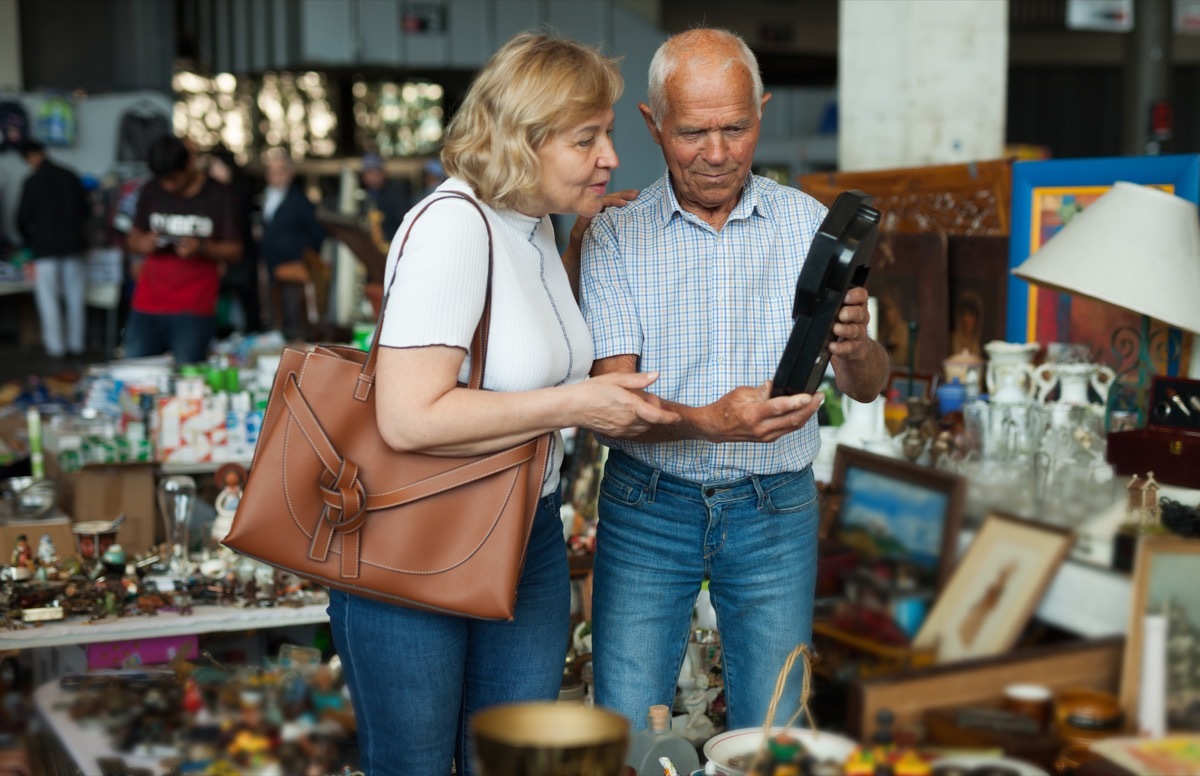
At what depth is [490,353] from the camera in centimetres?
164

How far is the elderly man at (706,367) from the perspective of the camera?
193cm

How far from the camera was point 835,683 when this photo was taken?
131cm

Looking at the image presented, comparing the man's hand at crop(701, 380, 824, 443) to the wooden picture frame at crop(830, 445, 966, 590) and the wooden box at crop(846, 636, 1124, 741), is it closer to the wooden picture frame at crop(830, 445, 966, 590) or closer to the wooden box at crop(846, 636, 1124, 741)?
the wooden picture frame at crop(830, 445, 966, 590)

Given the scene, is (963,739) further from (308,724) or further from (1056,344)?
(1056,344)

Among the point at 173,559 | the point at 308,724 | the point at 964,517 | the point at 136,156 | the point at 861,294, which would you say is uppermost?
the point at 136,156

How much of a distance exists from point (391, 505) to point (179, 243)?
4.29 metres

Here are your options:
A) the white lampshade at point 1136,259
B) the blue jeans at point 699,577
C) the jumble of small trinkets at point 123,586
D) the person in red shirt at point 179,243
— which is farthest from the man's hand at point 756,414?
the person in red shirt at point 179,243

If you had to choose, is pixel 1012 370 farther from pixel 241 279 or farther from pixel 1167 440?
pixel 241 279

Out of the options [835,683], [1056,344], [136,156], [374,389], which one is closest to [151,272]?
[1056,344]

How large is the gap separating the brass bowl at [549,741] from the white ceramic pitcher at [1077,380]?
217 cm

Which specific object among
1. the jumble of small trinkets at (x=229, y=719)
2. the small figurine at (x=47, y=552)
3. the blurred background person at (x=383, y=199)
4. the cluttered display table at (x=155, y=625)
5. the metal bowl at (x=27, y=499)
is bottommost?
the cluttered display table at (x=155, y=625)

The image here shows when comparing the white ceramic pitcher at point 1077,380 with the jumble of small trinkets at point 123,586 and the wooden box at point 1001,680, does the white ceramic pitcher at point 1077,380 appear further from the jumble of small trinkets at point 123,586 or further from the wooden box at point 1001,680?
the wooden box at point 1001,680

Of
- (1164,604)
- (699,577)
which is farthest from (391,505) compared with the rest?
(1164,604)

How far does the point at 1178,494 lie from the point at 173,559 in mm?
2459
